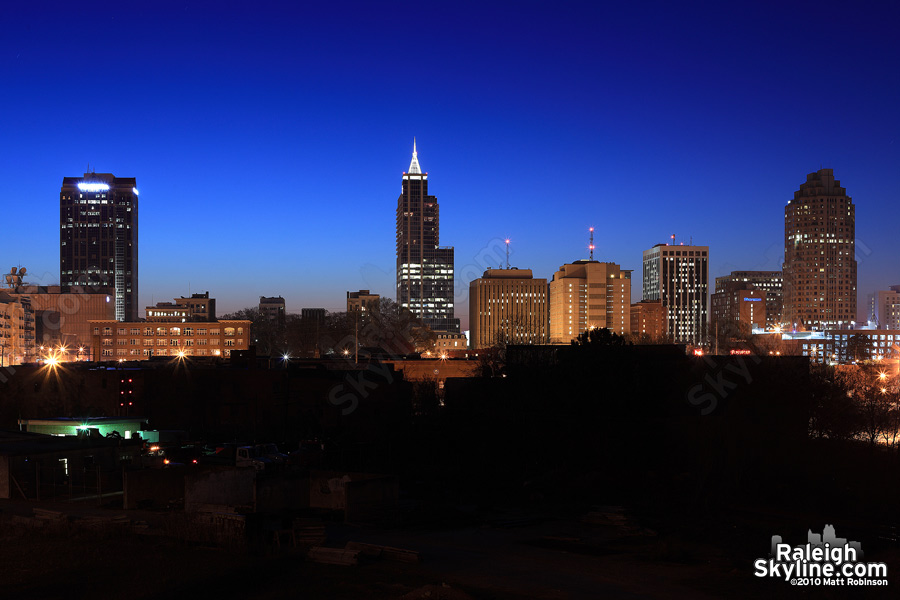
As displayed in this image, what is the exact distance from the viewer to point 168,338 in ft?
397

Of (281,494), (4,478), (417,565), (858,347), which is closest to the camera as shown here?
→ (417,565)

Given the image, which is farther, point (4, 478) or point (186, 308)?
point (186, 308)

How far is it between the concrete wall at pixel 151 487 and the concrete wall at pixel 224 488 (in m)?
2.29

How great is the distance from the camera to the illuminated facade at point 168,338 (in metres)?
120

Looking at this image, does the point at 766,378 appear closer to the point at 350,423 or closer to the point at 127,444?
the point at 350,423

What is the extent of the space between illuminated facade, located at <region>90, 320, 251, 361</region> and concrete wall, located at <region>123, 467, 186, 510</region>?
98449 millimetres

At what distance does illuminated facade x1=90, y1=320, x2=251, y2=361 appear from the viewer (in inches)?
4717

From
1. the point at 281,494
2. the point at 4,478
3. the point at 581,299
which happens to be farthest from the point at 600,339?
the point at 581,299

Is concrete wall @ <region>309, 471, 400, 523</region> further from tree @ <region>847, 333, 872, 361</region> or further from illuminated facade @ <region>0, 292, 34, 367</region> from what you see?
tree @ <region>847, 333, 872, 361</region>

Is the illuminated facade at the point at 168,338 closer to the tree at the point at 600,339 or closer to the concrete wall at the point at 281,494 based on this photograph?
the tree at the point at 600,339

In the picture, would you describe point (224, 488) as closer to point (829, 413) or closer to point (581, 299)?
point (829, 413)

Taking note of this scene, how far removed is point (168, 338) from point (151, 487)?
103 m

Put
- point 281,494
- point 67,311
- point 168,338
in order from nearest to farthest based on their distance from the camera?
1. point 281,494
2. point 168,338
3. point 67,311

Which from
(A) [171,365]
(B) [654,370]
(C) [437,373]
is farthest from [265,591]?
(C) [437,373]
